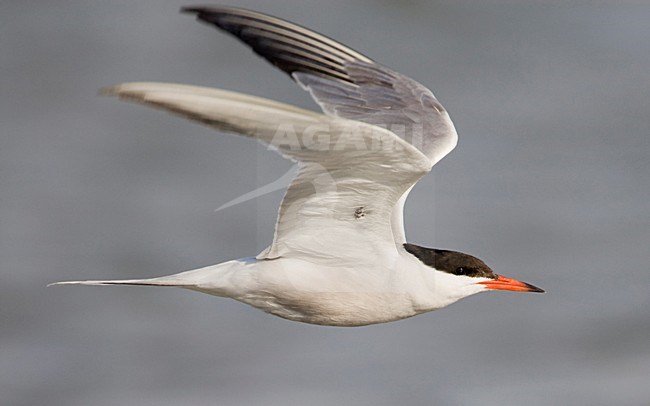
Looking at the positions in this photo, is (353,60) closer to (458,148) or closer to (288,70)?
(288,70)

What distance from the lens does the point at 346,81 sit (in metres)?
5.99

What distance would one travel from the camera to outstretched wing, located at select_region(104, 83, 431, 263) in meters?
4.01

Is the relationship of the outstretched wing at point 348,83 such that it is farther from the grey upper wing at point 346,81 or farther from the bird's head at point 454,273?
the bird's head at point 454,273

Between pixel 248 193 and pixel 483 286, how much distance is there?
6123 millimetres

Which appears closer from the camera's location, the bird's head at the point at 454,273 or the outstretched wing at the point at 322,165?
the outstretched wing at the point at 322,165

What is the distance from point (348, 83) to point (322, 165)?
3.84ft

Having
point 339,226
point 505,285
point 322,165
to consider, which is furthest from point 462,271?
point 322,165

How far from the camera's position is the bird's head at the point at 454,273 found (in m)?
5.55

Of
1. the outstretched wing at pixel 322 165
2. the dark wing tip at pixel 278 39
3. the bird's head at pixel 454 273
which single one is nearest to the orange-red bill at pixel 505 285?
the bird's head at pixel 454 273

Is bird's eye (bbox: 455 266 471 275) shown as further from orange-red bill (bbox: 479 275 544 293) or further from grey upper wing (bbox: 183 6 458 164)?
grey upper wing (bbox: 183 6 458 164)

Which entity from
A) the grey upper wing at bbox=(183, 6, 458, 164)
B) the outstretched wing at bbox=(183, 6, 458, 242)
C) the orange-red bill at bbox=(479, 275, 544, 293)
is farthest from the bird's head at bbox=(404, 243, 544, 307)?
the grey upper wing at bbox=(183, 6, 458, 164)

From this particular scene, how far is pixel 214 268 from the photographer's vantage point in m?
5.48

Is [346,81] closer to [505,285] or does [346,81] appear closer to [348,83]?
[348,83]

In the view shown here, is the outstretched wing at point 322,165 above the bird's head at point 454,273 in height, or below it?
above
